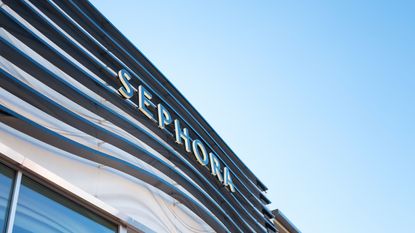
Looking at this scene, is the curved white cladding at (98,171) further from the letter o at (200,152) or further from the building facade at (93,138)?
the letter o at (200,152)

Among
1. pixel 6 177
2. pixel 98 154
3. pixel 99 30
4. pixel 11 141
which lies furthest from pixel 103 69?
pixel 6 177

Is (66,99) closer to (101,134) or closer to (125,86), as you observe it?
(101,134)

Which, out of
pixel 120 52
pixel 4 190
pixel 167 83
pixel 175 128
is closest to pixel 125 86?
pixel 120 52

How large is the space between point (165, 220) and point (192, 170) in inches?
53.8

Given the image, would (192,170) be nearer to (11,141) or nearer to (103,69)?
(103,69)

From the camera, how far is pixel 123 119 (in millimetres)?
8086

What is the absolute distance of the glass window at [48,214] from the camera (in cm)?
578

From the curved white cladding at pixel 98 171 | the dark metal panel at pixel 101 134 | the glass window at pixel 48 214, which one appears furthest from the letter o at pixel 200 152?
the glass window at pixel 48 214

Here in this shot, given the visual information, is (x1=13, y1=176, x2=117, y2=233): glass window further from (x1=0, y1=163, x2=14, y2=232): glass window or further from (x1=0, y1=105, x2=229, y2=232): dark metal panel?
(x1=0, y1=105, x2=229, y2=232): dark metal panel

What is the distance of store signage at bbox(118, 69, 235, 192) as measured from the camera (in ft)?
28.7

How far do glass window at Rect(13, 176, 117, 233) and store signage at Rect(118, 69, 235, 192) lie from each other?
2.41 meters

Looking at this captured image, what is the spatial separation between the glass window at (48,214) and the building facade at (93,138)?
0.01 metres

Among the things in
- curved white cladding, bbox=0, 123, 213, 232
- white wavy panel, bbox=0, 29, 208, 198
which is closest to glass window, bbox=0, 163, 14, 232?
curved white cladding, bbox=0, 123, 213, 232

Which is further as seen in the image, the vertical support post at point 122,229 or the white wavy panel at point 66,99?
the vertical support post at point 122,229
